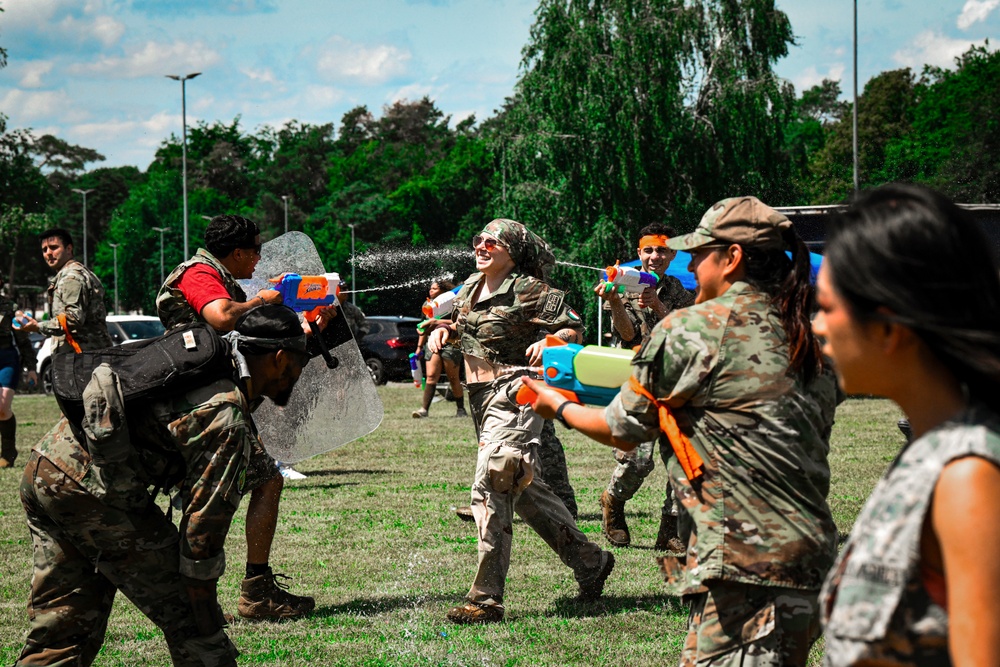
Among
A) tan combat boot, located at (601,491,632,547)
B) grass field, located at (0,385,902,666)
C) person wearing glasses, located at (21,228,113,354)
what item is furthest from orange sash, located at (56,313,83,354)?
tan combat boot, located at (601,491,632,547)

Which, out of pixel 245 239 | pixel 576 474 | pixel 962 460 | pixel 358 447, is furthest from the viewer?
pixel 358 447

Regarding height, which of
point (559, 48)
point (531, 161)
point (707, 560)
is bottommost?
point (707, 560)

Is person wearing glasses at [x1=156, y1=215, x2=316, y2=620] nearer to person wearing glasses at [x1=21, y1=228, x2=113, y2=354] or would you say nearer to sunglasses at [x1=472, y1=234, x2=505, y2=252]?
sunglasses at [x1=472, y1=234, x2=505, y2=252]

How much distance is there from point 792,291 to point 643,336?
4.13m

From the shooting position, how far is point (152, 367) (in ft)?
11.6

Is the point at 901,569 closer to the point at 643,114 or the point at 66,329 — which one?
the point at 66,329

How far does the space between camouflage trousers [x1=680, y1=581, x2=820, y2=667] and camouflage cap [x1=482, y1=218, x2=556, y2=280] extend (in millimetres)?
3568

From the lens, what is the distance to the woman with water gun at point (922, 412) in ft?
5.49

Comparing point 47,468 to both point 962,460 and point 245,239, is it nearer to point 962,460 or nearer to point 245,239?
point 245,239

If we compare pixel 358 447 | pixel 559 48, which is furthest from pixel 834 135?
pixel 358 447

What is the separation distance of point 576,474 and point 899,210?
978 cm

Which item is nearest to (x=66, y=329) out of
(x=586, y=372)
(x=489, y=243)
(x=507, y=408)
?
(x=489, y=243)

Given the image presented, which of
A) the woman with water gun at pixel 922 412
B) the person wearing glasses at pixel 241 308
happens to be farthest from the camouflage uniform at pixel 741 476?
the person wearing glasses at pixel 241 308

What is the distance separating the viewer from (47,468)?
3.71 m
